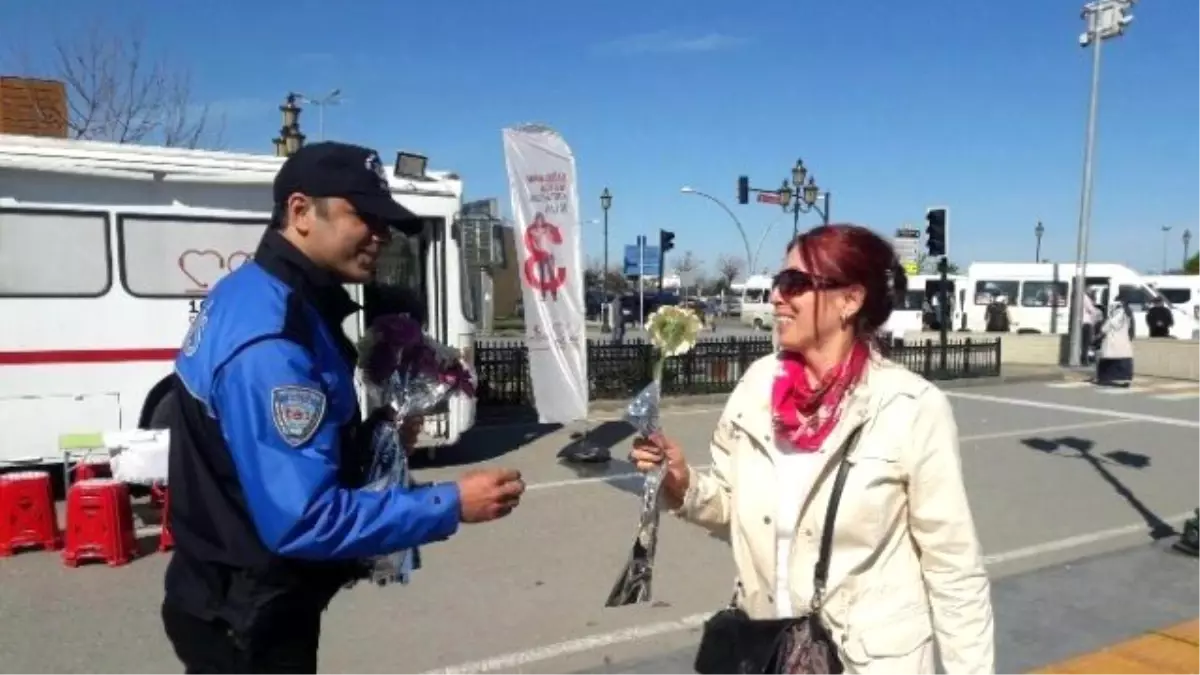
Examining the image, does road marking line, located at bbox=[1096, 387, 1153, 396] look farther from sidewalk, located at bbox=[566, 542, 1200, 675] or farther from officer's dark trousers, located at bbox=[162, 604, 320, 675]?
officer's dark trousers, located at bbox=[162, 604, 320, 675]

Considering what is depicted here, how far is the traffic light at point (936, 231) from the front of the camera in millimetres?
18891

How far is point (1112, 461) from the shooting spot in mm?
10547

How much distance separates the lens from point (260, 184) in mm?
8656

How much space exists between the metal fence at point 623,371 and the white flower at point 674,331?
790 centimetres

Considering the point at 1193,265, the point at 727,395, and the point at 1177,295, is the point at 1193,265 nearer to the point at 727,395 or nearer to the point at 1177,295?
the point at 1177,295

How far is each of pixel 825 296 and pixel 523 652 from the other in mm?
3145

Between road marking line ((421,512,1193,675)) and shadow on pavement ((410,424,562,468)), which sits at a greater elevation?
road marking line ((421,512,1193,675))

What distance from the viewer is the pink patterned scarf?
2.24 metres

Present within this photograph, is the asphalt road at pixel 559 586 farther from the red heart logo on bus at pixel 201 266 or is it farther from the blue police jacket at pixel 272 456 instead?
the red heart logo on bus at pixel 201 266

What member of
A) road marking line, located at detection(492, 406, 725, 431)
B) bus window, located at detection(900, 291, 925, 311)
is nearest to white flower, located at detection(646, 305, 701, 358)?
road marking line, located at detection(492, 406, 725, 431)

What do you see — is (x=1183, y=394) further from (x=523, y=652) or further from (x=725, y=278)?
(x=725, y=278)

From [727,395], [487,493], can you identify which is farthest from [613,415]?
[487,493]

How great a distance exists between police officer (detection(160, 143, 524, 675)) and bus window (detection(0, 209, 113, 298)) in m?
6.94

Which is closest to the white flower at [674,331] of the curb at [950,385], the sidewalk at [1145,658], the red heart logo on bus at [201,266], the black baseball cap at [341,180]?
the black baseball cap at [341,180]
